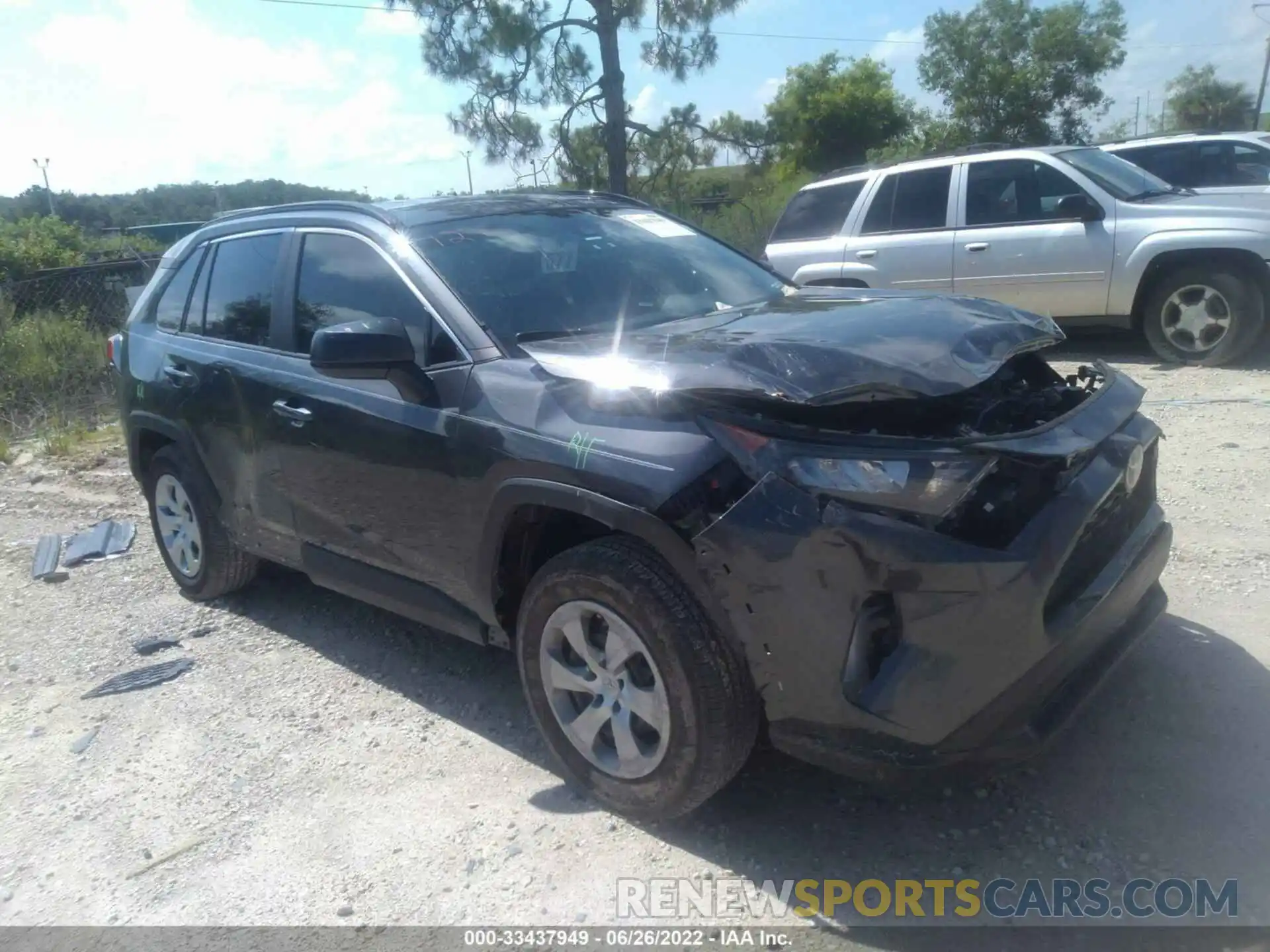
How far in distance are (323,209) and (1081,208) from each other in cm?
652

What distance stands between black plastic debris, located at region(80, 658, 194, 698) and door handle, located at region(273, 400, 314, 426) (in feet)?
4.54

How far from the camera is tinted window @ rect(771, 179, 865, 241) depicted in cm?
986

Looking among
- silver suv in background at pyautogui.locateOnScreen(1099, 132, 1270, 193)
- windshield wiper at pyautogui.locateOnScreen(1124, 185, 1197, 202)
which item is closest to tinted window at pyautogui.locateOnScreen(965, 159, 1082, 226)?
windshield wiper at pyautogui.locateOnScreen(1124, 185, 1197, 202)

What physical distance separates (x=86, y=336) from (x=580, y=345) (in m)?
10.8

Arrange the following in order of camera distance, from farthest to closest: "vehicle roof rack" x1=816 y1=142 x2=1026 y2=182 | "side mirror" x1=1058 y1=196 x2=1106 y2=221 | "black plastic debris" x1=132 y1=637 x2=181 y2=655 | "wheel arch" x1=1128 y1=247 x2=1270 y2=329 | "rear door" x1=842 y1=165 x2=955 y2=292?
1. "vehicle roof rack" x1=816 y1=142 x2=1026 y2=182
2. "rear door" x1=842 y1=165 x2=955 y2=292
3. "side mirror" x1=1058 y1=196 x2=1106 y2=221
4. "wheel arch" x1=1128 y1=247 x2=1270 y2=329
5. "black plastic debris" x1=132 y1=637 x2=181 y2=655

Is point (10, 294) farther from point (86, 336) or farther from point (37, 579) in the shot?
point (37, 579)

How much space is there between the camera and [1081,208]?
8.60 metres

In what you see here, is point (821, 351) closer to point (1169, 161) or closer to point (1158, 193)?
point (1158, 193)

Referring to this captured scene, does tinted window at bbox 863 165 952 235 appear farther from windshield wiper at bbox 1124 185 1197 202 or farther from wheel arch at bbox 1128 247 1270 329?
wheel arch at bbox 1128 247 1270 329

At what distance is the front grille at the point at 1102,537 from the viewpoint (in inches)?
111

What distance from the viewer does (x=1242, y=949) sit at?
2566 millimetres

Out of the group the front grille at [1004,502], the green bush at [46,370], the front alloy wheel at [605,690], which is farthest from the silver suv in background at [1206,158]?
the green bush at [46,370]

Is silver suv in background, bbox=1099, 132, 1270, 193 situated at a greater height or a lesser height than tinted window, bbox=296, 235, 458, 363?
greater

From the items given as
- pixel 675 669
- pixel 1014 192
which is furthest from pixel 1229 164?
pixel 675 669
